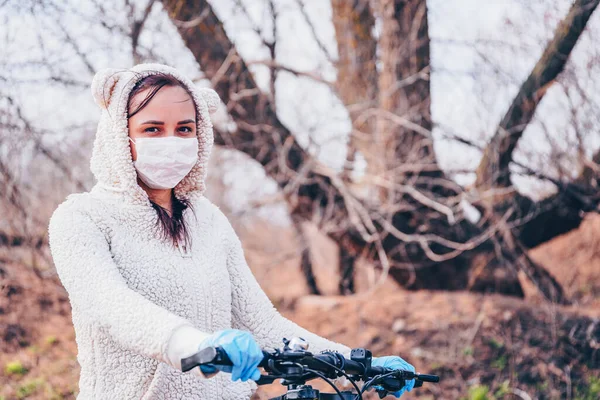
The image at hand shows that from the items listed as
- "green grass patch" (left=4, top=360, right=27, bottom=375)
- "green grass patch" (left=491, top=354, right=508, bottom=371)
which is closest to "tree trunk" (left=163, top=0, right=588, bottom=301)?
"green grass patch" (left=491, top=354, right=508, bottom=371)

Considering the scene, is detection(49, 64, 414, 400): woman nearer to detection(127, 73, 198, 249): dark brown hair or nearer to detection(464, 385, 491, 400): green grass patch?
detection(127, 73, 198, 249): dark brown hair

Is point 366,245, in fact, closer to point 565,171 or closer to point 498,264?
point 498,264

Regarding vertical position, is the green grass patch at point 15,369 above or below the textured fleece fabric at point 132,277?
below

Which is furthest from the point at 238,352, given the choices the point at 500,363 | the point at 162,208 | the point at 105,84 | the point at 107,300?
the point at 500,363

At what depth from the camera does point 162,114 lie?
2.36 metres

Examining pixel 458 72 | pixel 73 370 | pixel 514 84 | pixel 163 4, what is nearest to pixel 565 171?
pixel 514 84

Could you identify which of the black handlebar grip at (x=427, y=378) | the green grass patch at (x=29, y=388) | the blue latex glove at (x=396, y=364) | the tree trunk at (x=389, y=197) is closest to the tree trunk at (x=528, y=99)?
the tree trunk at (x=389, y=197)

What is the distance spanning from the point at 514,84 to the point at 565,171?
3.43 ft

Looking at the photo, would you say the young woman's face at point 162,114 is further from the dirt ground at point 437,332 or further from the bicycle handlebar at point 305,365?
the dirt ground at point 437,332

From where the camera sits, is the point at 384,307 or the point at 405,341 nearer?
the point at 405,341

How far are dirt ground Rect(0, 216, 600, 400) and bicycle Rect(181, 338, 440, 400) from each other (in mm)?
3777

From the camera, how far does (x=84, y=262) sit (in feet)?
6.87

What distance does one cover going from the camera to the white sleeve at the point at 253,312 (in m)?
2.55

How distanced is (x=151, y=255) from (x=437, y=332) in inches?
224
